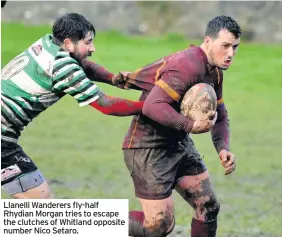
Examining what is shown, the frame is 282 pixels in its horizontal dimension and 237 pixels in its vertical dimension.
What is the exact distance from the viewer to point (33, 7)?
26578 mm

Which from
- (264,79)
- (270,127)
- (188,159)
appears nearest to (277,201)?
(188,159)

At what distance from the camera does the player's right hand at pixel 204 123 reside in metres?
7.14

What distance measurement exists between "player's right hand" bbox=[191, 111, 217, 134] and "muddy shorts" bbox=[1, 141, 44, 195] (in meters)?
1.22

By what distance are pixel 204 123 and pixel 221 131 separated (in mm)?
697

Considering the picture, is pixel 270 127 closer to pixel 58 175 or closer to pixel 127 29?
pixel 58 175

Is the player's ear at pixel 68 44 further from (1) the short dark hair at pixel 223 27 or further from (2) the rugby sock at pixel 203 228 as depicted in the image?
(2) the rugby sock at pixel 203 228

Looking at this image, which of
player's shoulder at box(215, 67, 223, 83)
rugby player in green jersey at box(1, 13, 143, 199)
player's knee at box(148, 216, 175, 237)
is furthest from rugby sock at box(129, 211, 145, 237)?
player's shoulder at box(215, 67, 223, 83)

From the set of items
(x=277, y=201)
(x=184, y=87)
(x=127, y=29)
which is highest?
(x=127, y=29)

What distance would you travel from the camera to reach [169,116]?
7129 mm

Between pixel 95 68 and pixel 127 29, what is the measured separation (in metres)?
18.9

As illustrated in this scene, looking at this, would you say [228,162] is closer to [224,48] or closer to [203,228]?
[203,228]

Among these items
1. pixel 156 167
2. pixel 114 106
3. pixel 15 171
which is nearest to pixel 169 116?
pixel 114 106

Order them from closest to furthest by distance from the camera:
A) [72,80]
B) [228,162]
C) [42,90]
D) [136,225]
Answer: [72,80] → [42,90] → [228,162] → [136,225]

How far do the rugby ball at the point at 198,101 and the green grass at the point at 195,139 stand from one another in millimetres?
2155
